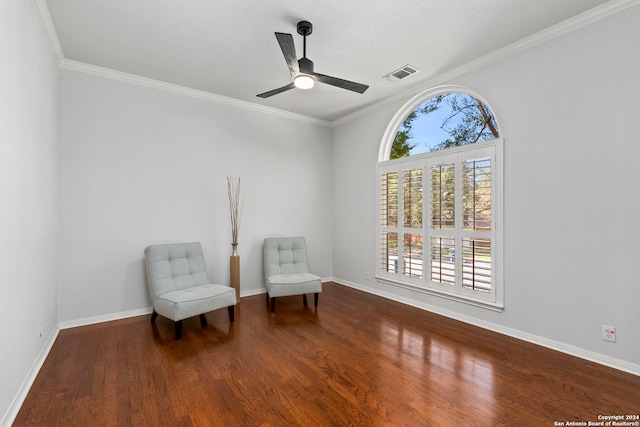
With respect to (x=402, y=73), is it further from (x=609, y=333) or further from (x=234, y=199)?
(x=609, y=333)

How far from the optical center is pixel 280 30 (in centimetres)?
281

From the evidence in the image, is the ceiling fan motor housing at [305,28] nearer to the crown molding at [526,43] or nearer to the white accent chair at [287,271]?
the crown molding at [526,43]

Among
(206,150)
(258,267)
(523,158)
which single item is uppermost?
(206,150)

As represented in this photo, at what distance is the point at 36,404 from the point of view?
200cm

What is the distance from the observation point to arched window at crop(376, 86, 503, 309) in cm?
331

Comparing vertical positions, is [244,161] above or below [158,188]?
above

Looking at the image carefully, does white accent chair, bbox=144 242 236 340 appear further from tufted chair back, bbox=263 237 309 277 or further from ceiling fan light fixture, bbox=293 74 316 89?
ceiling fan light fixture, bbox=293 74 316 89

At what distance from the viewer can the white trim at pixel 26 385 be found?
181cm

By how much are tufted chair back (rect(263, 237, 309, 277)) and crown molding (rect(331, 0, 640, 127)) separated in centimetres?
248

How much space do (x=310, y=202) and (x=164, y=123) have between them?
246 centimetres

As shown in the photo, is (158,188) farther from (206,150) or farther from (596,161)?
(596,161)

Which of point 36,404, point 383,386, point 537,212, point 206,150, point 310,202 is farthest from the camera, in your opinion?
point 310,202

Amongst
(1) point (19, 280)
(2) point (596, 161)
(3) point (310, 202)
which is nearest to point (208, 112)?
(3) point (310, 202)

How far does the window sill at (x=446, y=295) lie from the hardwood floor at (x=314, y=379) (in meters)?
0.28
